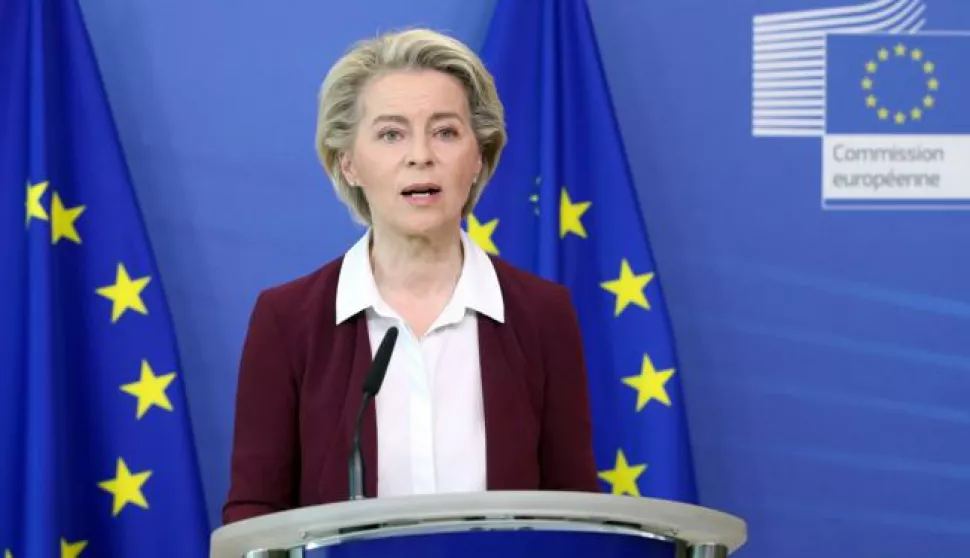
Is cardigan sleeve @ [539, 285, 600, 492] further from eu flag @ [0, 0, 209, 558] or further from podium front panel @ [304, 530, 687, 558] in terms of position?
eu flag @ [0, 0, 209, 558]

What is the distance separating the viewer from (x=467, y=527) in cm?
141

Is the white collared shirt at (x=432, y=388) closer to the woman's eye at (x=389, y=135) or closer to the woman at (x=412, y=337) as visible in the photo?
the woman at (x=412, y=337)

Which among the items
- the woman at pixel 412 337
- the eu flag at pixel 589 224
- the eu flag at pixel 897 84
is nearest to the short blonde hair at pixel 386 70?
the woman at pixel 412 337

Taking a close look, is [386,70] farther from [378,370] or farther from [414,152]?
[378,370]

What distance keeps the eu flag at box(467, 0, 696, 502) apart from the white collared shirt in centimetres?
92

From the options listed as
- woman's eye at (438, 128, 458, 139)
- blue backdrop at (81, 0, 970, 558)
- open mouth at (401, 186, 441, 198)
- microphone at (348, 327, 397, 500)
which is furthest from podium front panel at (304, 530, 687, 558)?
blue backdrop at (81, 0, 970, 558)

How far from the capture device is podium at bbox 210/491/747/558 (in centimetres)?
138

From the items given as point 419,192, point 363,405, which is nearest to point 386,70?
point 419,192

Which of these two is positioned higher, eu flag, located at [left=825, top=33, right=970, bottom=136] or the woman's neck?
eu flag, located at [left=825, top=33, right=970, bottom=136]

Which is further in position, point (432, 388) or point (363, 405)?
point (432, 388)

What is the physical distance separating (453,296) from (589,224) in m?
1.04

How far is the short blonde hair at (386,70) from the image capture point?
2.34 metres

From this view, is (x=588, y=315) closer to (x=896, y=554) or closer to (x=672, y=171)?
(x=672, y=171)

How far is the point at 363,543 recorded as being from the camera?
4.58 feet
